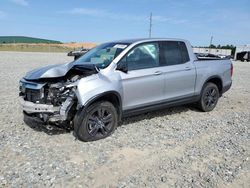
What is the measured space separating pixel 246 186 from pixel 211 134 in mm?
2125

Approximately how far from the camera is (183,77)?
696 cm

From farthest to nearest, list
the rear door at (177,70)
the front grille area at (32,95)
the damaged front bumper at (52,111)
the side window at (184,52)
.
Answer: the side window at (184,52) < the rear door at (177,70) < the front grille area at (32,95) < the damaged front bumper at (52,111)

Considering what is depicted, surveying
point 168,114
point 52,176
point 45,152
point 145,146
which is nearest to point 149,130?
point 145,146

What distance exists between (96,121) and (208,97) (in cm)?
359

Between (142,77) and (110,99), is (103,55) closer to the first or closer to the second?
(142,77)

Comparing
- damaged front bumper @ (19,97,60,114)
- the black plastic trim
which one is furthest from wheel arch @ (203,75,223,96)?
damaged front bumper @ (19,97,60,114)

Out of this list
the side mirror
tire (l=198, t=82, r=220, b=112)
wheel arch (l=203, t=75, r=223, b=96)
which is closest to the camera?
the side mirror

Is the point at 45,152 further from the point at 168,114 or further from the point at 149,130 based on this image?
the point at 168,114

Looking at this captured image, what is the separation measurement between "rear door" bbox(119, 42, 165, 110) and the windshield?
9.7 inches

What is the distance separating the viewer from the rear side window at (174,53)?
670 cm

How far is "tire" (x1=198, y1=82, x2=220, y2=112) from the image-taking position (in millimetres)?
7715

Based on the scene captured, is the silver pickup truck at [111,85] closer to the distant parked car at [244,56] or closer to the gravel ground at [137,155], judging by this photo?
the gravel ground at [137,155]

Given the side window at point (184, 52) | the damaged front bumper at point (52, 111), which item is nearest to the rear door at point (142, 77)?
the side window at point (184, 52)

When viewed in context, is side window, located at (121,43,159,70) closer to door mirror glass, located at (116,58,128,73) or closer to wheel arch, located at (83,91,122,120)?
door mirror glass, located at (116,58,128,73)
